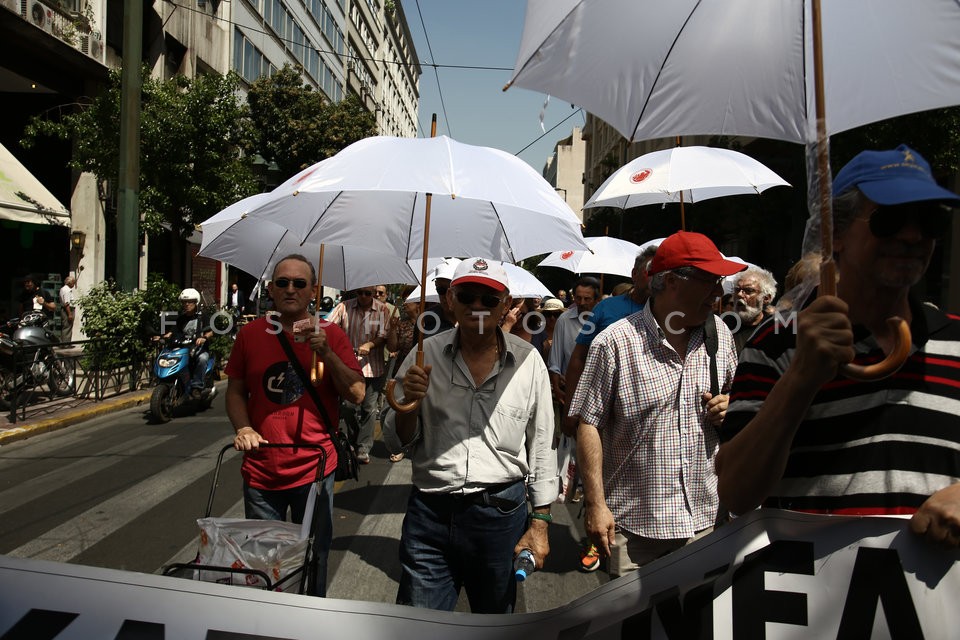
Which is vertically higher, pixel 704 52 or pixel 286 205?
pixel 704 52

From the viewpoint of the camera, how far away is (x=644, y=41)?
253 cm

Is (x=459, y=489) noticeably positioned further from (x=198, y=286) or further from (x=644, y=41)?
(x=198, y=286)

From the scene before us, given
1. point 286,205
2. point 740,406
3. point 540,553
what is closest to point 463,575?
point 540,553

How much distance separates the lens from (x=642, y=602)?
189 centimetres

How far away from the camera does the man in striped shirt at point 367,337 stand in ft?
25.9

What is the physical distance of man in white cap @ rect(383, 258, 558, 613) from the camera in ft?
9.57

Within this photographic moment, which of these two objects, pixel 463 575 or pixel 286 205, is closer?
pixel 463 575

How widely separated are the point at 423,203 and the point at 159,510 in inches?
131

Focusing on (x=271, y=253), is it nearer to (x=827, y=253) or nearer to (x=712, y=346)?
(x=712, y=346)

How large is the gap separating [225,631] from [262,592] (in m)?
0.12

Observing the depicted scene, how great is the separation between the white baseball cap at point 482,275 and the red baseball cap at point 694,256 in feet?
2.13

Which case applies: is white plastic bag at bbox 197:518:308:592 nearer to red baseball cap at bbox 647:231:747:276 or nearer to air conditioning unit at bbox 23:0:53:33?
red baseball cap at bbox 647:231:747:276

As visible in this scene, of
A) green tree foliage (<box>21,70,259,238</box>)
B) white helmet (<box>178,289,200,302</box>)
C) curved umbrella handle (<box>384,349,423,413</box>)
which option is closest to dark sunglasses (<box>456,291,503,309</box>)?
curved umbrella handle (<box>384,349,423,413</box>)

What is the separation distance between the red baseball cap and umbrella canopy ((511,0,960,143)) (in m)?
0.46
